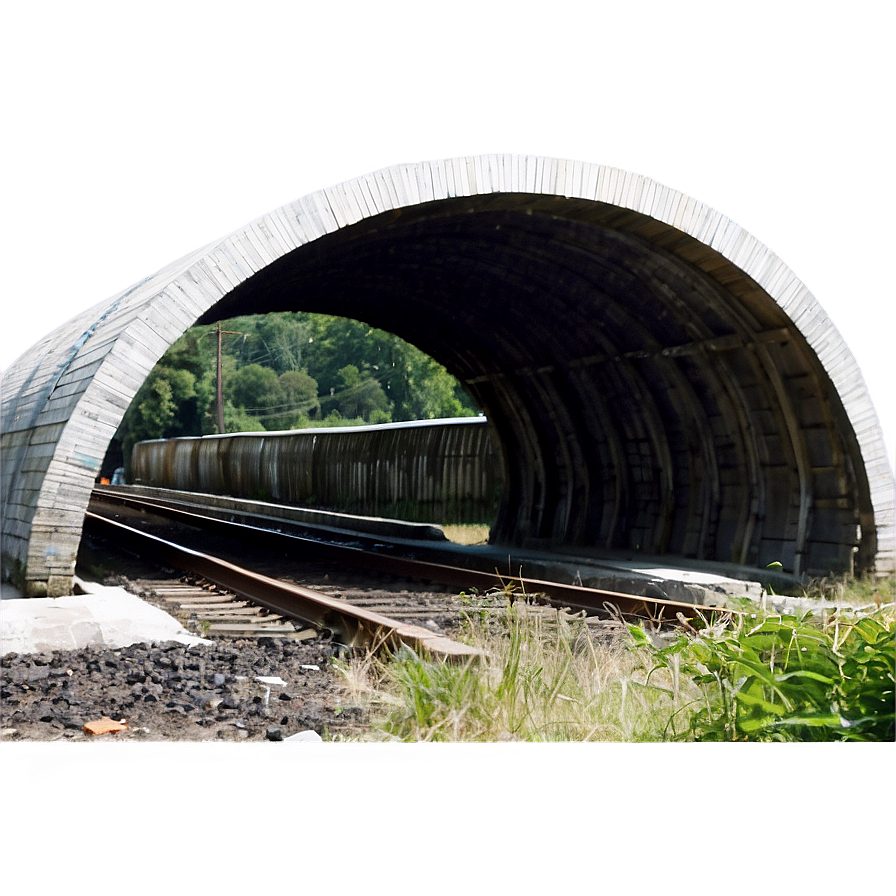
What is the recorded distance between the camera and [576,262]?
387 inches

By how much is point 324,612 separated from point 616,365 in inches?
226

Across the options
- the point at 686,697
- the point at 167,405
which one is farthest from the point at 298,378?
the point at 167,405

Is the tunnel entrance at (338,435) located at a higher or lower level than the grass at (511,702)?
higher

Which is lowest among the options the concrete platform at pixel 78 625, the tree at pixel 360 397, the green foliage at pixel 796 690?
the concrete platform at pixel 78 625

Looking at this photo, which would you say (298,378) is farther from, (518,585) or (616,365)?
(518,585)

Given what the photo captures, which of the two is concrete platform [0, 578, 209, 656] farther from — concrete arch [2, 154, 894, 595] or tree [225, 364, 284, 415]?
tree [225, 364, 284, 415]

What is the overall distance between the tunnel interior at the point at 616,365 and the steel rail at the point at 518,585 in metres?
2.20

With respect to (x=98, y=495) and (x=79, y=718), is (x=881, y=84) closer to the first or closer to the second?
(x=79, y=718)

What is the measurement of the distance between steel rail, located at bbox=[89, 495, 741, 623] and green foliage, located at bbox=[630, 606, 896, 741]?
0.42 m

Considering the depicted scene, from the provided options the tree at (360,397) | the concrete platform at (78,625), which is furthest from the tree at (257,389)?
the concrete platform at (78,625)

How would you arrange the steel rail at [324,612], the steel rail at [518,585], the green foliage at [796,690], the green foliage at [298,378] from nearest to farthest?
the green foliage at [796,690]
the steel rail at [324,612]
the steel rail at [518,585]
the green foliage at [298,378]

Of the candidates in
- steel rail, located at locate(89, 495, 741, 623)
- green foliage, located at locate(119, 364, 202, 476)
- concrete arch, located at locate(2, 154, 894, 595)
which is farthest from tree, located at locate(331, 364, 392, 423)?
green foliage, located at locate(119, 364, 202, 476)

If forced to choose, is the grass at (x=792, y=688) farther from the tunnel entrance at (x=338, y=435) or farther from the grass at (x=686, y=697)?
the tunnel entrance at (x=338, y=435)

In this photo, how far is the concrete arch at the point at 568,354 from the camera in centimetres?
655
